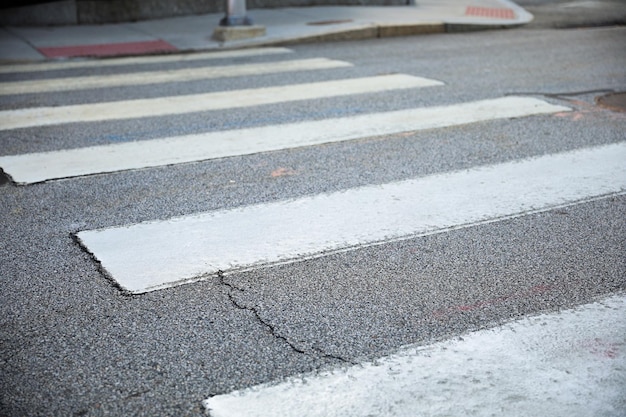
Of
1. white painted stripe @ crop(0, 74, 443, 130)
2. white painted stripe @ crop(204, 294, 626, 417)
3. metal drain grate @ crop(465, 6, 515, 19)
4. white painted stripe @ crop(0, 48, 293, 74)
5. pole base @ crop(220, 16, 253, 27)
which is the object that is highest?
pole base @ crop(220, 16, 253, 27)

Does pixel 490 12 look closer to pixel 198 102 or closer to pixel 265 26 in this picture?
pixel 265 26

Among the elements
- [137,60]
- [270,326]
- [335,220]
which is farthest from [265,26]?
[270,326]

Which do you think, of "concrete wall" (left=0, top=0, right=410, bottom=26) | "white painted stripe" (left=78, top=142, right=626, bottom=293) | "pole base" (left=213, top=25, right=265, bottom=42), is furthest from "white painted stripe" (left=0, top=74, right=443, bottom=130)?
"concrete wall" (left=0, top=0, right=410, bottom=26)

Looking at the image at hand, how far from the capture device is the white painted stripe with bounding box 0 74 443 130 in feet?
24.3

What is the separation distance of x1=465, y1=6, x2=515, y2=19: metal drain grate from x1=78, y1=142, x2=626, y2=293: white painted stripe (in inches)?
350

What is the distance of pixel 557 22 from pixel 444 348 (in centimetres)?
1183

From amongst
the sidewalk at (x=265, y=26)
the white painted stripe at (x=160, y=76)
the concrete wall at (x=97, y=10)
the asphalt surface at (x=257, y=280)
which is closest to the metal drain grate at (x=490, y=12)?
the sidewalk at (x=265, y=26)

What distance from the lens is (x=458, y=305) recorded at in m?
3.76

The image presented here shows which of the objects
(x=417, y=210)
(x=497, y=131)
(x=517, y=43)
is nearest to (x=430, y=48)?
(x=517, y=43)

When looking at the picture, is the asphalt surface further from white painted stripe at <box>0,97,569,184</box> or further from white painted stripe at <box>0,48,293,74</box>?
white painted stripe at <box>0,48,293,74</box>

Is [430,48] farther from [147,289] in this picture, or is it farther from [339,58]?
[147,289]

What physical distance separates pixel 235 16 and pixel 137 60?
201 centimetres

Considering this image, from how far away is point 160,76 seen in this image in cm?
948

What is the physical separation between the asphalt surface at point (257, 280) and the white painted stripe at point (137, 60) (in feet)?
11.2
